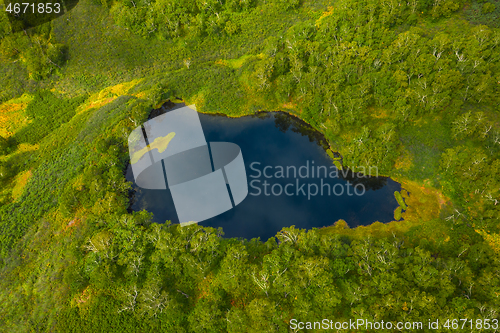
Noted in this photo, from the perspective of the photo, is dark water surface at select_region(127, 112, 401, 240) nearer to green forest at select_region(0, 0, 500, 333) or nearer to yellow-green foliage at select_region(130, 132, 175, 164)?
green forest at select_region(0, 0, 500, 333)

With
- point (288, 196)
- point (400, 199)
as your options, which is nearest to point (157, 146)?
point (288, 196)

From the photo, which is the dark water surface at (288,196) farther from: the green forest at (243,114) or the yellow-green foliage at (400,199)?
the green forest at (243,114)

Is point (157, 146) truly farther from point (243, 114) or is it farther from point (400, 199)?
point (400, 199)

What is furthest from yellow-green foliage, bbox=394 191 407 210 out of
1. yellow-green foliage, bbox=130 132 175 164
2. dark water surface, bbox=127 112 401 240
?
yellow-green foliage, bbox=130 132 175 164

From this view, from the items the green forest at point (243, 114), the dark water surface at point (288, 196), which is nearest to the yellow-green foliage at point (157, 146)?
the green forest at point (243, 114)

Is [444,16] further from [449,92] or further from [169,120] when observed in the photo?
[169,120]

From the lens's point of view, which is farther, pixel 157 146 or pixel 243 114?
pixel 243 114
